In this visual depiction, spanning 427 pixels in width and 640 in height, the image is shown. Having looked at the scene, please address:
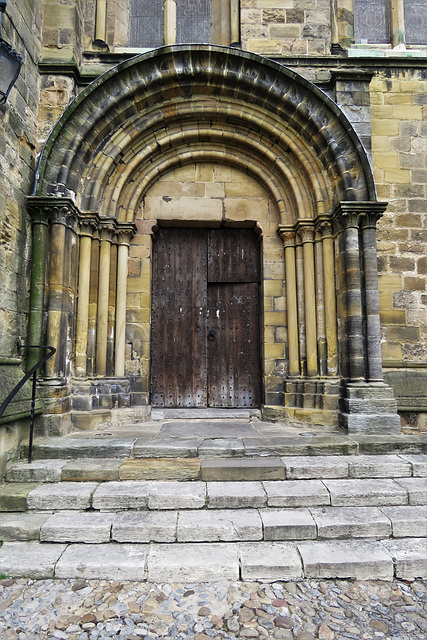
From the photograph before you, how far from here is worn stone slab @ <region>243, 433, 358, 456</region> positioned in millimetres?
3885

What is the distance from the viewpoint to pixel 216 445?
3928 millimetres

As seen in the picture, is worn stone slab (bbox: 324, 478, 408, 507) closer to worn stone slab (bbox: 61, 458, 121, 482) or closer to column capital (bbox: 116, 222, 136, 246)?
worn stone slab (bbox: 61, 458, 121, 482)

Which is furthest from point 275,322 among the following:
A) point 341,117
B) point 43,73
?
point 43,73

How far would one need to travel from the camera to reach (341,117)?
16.4ft

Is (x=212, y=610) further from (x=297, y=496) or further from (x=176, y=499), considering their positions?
(x=297, y=496)

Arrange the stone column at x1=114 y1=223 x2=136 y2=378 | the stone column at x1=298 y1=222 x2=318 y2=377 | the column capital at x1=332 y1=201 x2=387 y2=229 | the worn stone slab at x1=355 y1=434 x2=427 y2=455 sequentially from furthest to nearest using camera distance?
the stone column at x1=114 y1=223 x2=136 y2=378, the stone column at x1=298 y1=222 x2=318 y2=377, the column capital at x1=332 y1=201 x2=387 y2=229, the worn stone slab at x1=355 y1=434 x2=427 y2=455

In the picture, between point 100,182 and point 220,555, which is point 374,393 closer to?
point 220,555

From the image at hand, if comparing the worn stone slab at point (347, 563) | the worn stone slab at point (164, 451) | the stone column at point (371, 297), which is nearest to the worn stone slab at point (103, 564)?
the worn stone slab at point (164, 451)

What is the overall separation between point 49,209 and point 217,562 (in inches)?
158

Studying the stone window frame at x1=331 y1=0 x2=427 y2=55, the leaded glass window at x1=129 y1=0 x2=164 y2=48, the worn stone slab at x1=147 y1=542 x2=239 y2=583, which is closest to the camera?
the worn stone slab at x1=147 y1=542 x2=239 y2=583

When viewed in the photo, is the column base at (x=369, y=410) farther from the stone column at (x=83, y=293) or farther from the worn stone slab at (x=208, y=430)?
the stone column at (x=83, y=293)

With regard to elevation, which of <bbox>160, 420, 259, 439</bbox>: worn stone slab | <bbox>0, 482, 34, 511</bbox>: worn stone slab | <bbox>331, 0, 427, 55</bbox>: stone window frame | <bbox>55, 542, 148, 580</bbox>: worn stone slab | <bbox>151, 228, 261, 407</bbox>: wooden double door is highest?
<bbox>331, 0, 427, 55</bbox>: stone window frame

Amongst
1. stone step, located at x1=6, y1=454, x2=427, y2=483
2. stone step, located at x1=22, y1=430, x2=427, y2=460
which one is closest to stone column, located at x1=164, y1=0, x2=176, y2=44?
stone step, located at x1=22, y1=430, x2=427, y2=460

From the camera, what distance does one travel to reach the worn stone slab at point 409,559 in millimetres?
2740
